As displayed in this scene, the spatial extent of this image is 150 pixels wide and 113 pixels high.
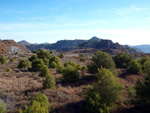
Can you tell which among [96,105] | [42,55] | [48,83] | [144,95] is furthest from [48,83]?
[42,55]

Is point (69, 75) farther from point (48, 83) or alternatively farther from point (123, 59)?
point (123, 59)

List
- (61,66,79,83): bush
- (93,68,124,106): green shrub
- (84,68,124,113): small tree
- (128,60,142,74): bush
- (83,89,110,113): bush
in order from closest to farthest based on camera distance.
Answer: (83,89,110,113): bush → (84,68,124,113): small tree → (93,68,124,106): green shrub → (61,66,79,83): bush → (128,60,142,74): bush

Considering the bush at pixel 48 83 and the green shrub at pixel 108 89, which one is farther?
the bush at pixel 48 83

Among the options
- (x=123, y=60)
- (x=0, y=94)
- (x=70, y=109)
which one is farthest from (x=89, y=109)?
(x=123, y=60)

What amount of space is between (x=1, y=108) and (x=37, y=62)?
13.5 metres

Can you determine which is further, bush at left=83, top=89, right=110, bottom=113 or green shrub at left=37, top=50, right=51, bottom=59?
green shrub at left=37, top=50, right=51, bottom=59

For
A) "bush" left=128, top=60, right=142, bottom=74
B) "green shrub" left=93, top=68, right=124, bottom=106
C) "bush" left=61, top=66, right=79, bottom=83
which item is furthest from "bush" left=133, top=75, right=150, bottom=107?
"bush" left=128, top=60, right=142, bottom=74

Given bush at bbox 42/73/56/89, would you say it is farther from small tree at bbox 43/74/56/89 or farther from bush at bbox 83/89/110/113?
bush at bbox 83/89/110/113

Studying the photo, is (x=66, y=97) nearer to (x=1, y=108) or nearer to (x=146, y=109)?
(x=1, y=108)

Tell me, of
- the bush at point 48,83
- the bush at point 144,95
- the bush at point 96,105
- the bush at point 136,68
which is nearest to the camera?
the bush at point 96,105

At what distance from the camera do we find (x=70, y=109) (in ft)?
22.2

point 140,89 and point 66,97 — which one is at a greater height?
point 140,89

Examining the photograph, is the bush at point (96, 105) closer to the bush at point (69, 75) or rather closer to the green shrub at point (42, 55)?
the bush at point (69, 75)

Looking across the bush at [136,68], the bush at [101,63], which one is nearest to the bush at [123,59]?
the bush at [136,68]
